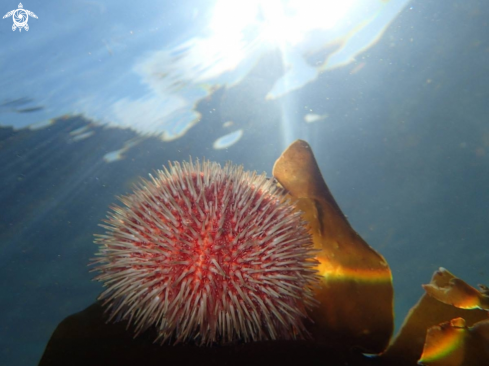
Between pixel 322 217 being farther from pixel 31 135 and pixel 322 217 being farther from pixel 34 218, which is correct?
pixel 34 218

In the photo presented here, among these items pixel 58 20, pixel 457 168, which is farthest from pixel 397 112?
pixel 58 20

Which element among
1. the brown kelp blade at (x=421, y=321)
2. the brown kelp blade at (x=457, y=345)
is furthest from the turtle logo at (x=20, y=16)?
the brown kelp blade at (x=457, y=345)

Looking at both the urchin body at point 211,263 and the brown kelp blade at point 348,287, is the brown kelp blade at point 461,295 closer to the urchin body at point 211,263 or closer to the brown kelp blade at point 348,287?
the brown kelp blade at point 348,287

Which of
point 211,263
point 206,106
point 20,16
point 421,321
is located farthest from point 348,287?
point 206,106

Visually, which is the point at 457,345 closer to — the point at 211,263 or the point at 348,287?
the point at 348,287

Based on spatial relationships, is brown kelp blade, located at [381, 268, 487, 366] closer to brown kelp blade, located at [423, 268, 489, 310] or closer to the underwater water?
brown kelp blade, located at [423, 268, 489, 310]

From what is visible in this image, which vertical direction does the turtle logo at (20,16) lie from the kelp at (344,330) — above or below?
above

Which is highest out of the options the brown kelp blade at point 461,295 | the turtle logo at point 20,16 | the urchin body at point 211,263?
the turtle logo at point 20,16
